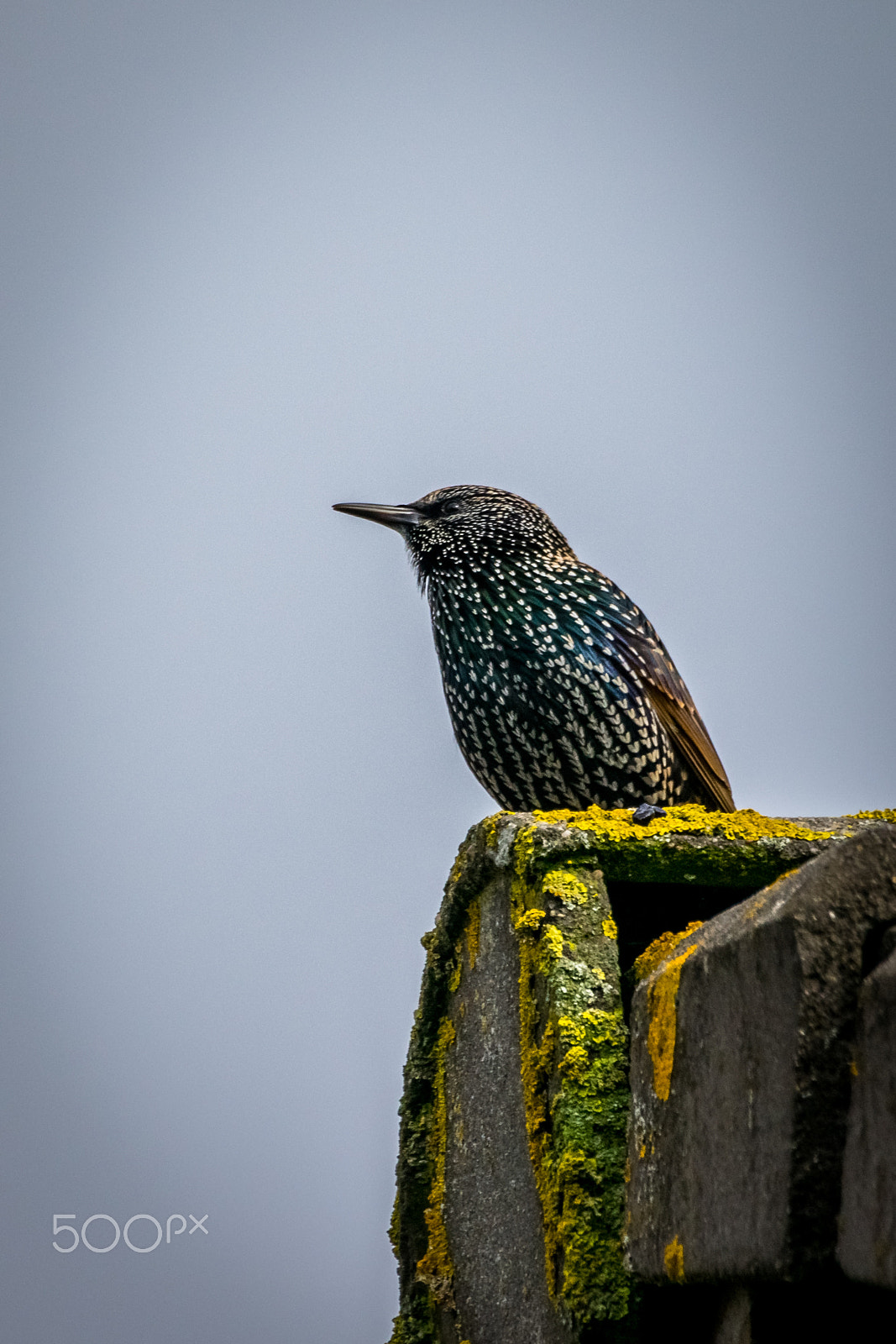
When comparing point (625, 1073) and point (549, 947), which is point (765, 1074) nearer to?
point (625, 1073)

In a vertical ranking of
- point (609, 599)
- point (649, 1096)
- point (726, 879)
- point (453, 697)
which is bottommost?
point (649, 1096)

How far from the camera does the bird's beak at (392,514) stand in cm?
483

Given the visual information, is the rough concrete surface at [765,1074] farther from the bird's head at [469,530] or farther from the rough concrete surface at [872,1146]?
the bird's head at [469,530]

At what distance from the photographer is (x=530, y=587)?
13.6 ft

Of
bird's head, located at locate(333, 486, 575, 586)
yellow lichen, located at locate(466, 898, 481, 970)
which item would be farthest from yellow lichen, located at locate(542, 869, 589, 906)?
bird's head, located at locate(333, 486, 575, 586)

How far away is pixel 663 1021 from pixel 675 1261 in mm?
288

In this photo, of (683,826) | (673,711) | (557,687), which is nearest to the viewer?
(683,826)

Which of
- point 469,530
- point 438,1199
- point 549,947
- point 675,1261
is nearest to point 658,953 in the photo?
point 549,947

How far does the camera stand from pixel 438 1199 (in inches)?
97.7

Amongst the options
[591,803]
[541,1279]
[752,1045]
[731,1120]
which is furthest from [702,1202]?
[591,803]

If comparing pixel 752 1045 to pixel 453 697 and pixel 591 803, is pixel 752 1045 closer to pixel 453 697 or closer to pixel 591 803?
pixel 591 803

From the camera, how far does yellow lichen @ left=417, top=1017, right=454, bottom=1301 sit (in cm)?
239

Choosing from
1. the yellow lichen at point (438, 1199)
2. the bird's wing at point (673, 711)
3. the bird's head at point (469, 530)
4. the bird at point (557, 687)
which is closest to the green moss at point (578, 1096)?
the yellow lichen at point (438, 1199)

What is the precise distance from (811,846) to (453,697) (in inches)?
77.1
